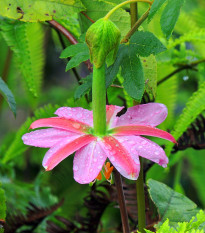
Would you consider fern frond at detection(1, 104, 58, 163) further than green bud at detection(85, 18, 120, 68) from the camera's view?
Yes

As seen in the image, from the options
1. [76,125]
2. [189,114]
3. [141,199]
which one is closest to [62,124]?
[76,125]

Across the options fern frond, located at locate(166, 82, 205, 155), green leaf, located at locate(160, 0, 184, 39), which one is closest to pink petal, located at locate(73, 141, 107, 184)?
green leaf, located at locate(160, 0, 184, 39)

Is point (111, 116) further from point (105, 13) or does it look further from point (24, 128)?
point (24, 128)

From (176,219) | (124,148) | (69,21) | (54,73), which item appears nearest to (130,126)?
(124,148)

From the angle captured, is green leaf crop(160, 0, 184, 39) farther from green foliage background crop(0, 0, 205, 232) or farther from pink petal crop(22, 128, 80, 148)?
pink petal crop(22, 128, 80, 148)

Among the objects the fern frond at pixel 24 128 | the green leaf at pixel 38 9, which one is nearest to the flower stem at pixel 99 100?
the green leaf at pixel 38 9
